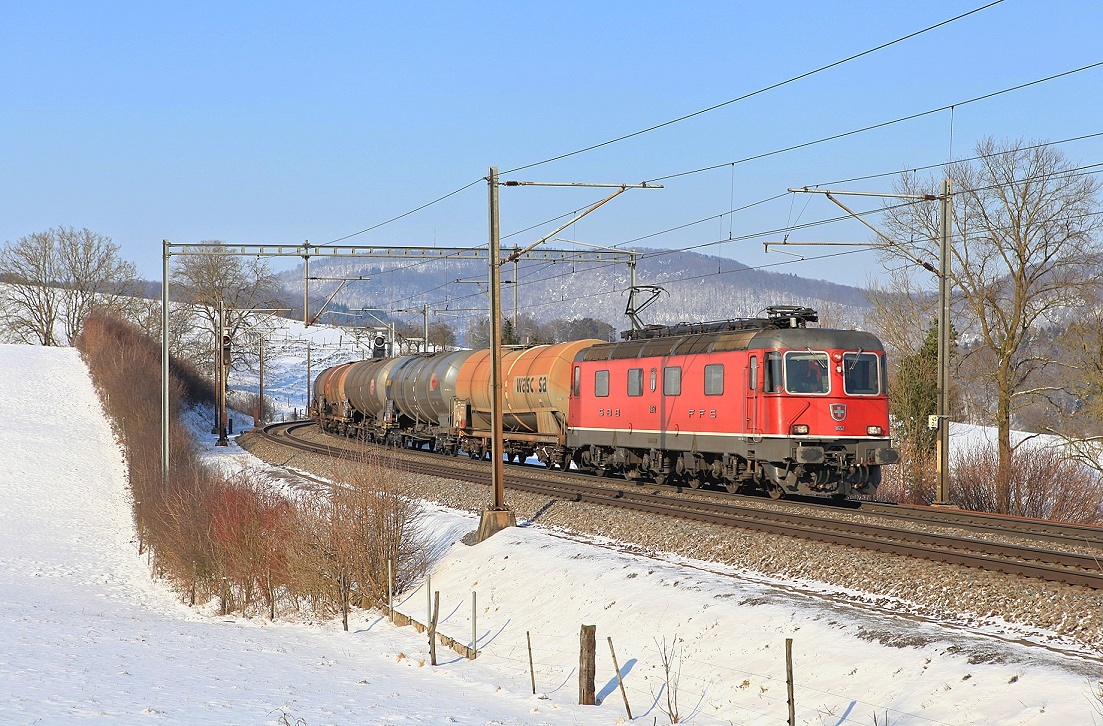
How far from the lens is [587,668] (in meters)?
14.7

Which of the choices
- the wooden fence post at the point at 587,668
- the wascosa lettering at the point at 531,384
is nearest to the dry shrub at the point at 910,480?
the wascosa lettering at the point at 531,384

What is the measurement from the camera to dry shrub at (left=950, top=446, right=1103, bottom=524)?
27703mm

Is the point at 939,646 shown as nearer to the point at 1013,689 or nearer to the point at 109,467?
the point at 1013,689

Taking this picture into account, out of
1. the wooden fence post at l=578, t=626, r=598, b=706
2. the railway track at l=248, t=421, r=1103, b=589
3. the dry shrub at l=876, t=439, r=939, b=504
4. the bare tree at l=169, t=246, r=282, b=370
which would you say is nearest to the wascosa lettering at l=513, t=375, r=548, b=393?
the railway track at l=248, t=421, r=1103, b=589

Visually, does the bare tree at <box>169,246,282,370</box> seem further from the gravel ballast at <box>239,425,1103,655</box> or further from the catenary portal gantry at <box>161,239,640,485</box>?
the gravel ballast at <box>239,425,1103,655</box>

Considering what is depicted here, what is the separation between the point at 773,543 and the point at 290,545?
38.6ft

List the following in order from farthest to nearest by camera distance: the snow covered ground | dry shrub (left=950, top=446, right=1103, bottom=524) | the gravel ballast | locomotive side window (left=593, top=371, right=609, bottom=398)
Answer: locomotive side window (left=593, top=371, right=609, bottom=398), dry shrub (left=950, top=446, right=1103, bottom=524), the gravel ballast, the snow covered ground

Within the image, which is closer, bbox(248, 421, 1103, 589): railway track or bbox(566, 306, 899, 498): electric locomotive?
bbox(248, 421, 1103, 589): railway track

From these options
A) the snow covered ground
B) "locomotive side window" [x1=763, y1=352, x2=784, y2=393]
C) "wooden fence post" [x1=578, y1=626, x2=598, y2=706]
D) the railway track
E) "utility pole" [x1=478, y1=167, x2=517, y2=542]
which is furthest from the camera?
"locomotive side window" [x1=763, y1=352, x2=784, y2=393]

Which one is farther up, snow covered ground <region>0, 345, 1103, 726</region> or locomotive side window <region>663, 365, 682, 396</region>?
locomotive side window <region>663, 365, 682, 396</region>

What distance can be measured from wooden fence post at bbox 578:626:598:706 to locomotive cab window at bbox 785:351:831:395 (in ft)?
31.9

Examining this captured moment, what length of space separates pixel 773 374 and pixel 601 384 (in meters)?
7.42

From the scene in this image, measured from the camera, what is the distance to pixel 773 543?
60.2 ft

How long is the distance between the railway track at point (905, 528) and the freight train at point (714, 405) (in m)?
0.92
